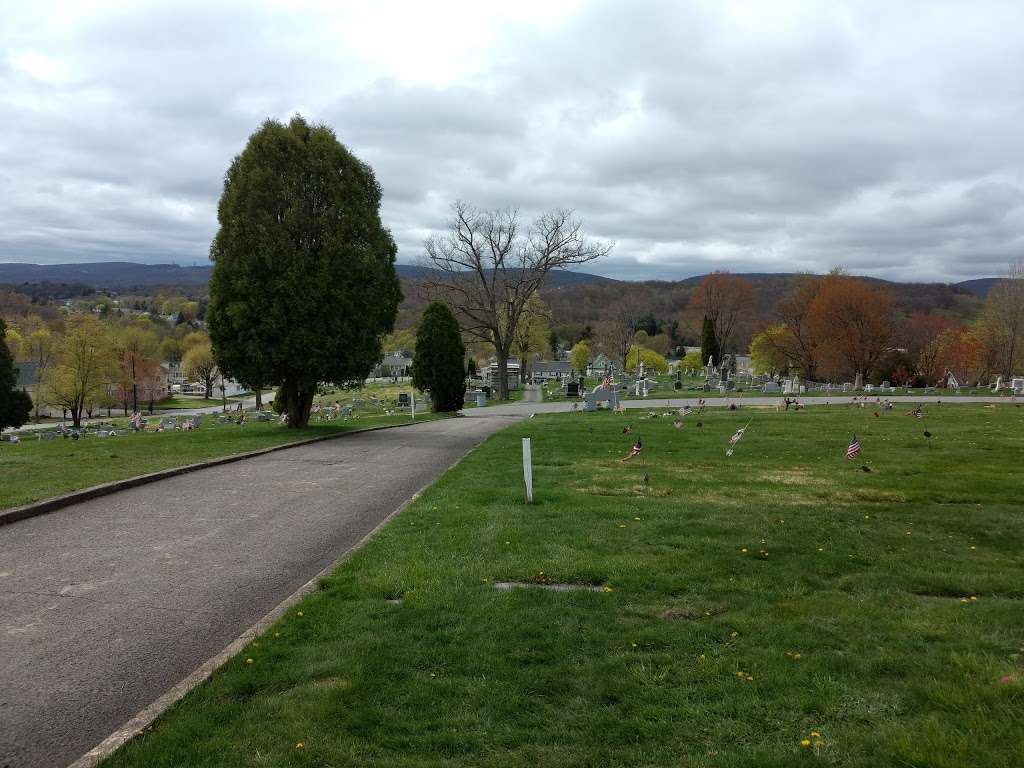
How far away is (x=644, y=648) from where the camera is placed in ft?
13.2

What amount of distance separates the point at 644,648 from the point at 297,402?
1708 centimetres

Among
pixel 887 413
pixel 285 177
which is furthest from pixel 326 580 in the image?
pixel 887 413

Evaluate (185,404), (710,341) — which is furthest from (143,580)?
(185,404)

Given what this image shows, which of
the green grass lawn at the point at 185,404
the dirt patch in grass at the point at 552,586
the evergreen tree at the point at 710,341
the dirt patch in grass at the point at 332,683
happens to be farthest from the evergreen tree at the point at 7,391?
the evergreen tree at the point at 710,341

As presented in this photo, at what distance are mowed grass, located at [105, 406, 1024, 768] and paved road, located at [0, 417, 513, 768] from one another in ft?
1.75

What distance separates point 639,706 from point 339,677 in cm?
169

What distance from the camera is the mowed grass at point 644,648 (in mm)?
3012

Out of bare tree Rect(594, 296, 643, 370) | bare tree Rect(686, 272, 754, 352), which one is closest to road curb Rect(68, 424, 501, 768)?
bare tree Rect(594, 296, 643, 370)

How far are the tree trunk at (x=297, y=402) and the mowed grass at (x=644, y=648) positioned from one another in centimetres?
1223

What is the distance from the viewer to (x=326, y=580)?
541cm

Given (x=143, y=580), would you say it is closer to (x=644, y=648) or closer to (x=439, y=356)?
(x=644, y=648)

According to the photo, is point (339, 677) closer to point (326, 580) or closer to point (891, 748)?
point (326, 580)

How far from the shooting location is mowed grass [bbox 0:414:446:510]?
9.18m

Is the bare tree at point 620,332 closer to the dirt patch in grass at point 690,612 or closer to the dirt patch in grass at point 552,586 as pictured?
the dirt patch in grass at point 552,586
